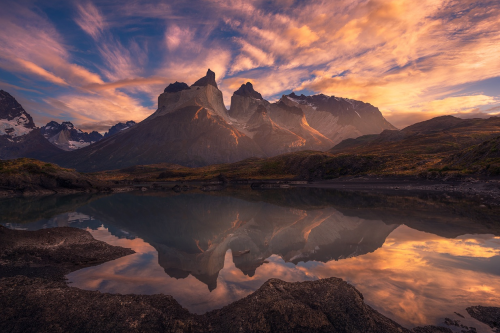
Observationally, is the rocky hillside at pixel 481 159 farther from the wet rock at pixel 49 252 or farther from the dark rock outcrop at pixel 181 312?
the wet rock at pixel 49 252

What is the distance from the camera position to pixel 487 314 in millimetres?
9047

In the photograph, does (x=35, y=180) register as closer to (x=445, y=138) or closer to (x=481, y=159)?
(x=481, y=159)

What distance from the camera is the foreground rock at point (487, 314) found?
8.52 m

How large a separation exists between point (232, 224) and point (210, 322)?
22.3m

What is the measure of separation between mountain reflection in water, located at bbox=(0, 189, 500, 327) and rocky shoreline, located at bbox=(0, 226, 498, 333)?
140 centimetres

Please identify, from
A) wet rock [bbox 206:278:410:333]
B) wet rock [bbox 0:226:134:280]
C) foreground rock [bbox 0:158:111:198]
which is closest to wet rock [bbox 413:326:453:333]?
wet rock [bbox 206:278:410:333]

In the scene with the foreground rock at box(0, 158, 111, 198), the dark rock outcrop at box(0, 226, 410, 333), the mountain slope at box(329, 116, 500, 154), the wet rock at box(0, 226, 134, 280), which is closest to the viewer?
the dark rock outcrop at box(0, 226, 410, 333)

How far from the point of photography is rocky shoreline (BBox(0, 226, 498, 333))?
8.03 m

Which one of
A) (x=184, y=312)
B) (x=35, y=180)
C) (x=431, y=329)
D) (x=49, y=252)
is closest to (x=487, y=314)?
(x=431, y=329)

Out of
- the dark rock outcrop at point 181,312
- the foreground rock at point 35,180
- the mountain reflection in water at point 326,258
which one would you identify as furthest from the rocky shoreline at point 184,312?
the foreground rock at point 35,180

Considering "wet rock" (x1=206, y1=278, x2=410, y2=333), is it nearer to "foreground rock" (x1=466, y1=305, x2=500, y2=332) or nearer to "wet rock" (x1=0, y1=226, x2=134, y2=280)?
"foreground rock" (x1=466, y1=305, x2=500, y2=332)

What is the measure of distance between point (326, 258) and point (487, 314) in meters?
8.66

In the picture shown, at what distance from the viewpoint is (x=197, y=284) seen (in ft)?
42.7

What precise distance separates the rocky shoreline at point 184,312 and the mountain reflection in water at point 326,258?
140 centimetres
